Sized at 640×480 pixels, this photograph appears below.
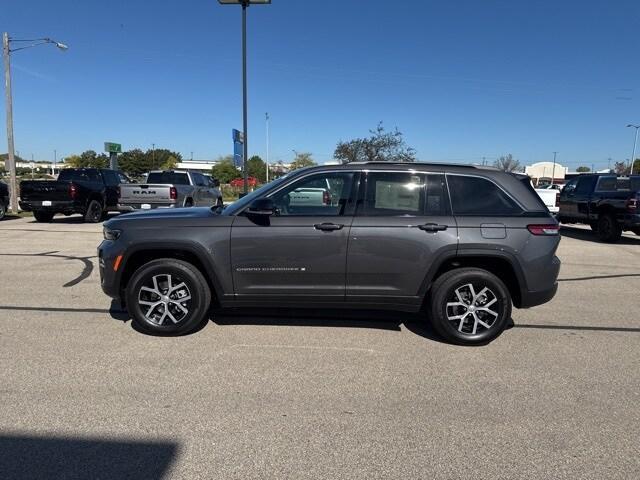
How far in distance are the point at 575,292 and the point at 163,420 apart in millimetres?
6103

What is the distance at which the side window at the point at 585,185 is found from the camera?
1428cm

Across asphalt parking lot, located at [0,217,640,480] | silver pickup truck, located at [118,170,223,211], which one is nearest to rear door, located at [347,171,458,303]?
asphalt parking lot, located at [0,217,640,480]

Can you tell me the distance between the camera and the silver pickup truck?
47.6 feet

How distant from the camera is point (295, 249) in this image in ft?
15.4

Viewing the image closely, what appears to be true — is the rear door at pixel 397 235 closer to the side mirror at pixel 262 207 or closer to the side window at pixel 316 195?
the side window at pixel 316 195

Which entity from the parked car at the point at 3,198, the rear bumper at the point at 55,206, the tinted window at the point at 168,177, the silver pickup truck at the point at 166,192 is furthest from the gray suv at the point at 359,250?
the parked car at the point at 3,198

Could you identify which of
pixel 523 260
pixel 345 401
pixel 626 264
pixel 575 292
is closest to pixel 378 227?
pixel 523 260

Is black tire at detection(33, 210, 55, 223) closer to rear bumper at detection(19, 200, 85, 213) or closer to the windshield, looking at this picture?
rear bumper at detection(19, 200, 85, 213)

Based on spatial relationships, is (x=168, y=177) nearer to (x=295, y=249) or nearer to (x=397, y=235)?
(x=295, y=249)

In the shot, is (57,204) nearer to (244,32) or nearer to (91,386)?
(244,32)

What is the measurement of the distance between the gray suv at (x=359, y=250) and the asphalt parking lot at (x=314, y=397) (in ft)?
1.29

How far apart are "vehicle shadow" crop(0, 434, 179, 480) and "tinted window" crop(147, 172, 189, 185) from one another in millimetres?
15002

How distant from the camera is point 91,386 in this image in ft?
12.3

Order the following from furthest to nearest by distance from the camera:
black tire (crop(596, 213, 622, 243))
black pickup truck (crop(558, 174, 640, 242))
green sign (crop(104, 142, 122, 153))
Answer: green sign (crop(104, 142, 122, 153)) → black tire (crop(596, 213, 622, 243)) → black pickup truck (crop(558, 174, 640, 242))
